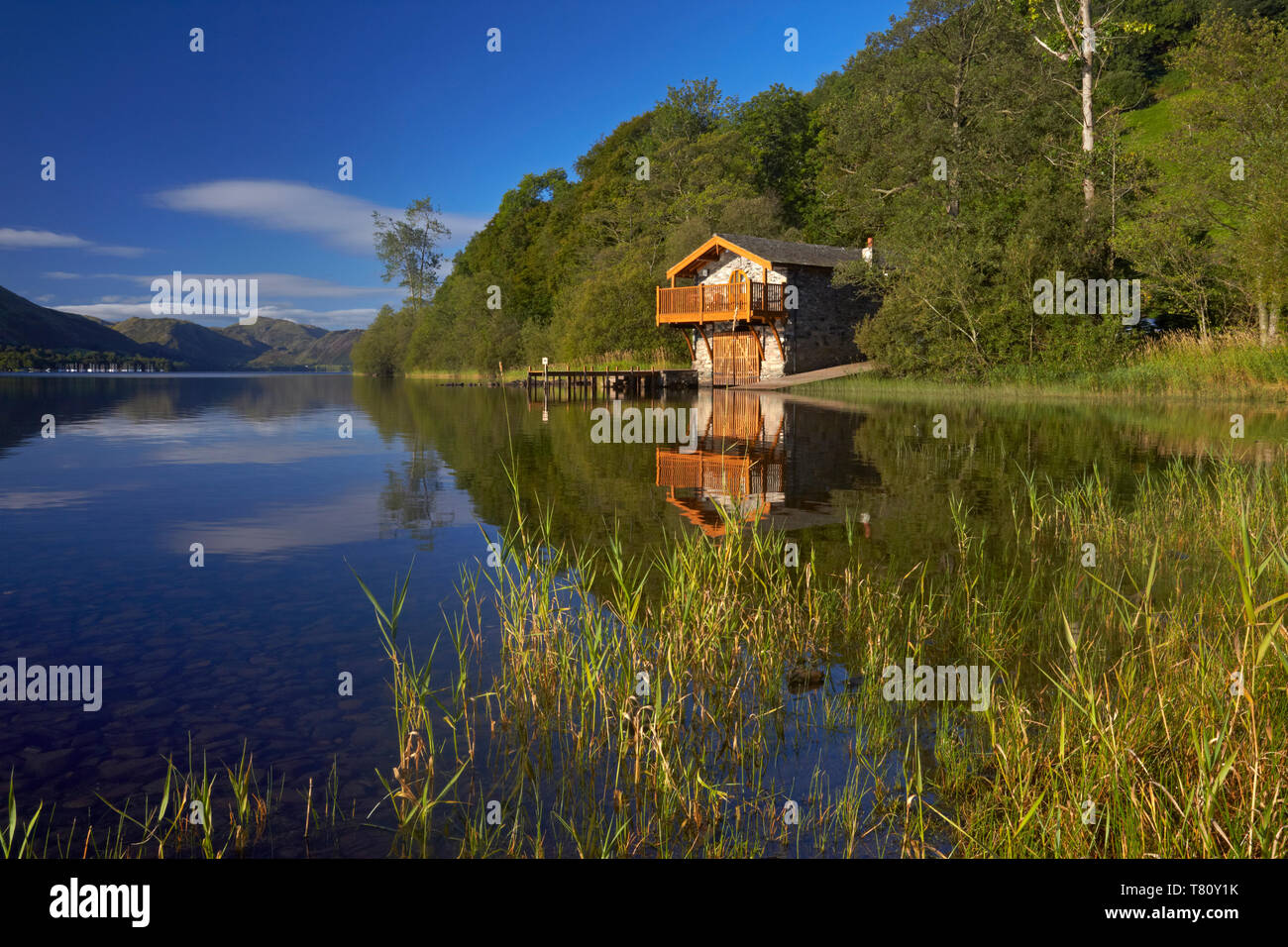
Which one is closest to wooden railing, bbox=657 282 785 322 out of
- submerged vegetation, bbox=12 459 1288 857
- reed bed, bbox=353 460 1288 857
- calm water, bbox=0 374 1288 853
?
calm water, bbox=0 374 1288 853

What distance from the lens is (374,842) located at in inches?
139

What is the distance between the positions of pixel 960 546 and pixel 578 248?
62.7 meters

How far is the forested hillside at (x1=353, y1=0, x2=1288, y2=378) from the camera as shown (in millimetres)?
27453

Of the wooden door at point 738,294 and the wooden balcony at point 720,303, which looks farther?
the wooden balcony at point 720,303

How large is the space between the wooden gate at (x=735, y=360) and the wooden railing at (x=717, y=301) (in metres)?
2.39

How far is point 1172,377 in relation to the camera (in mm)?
26312

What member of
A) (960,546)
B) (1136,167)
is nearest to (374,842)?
(960,546)

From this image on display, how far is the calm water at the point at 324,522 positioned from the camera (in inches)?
182

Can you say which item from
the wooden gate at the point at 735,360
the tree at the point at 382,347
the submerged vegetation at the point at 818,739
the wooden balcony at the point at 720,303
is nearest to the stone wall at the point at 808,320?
Answer: the wooden gate at the point at 735,360

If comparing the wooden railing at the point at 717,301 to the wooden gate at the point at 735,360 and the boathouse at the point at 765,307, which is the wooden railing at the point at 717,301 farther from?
the wooden gate at the point at 735,360

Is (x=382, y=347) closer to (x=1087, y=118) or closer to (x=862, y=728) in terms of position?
(x=1087, y=118)

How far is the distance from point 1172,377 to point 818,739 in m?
27.3

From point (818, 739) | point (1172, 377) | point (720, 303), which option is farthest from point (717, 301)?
point (818, 739)
